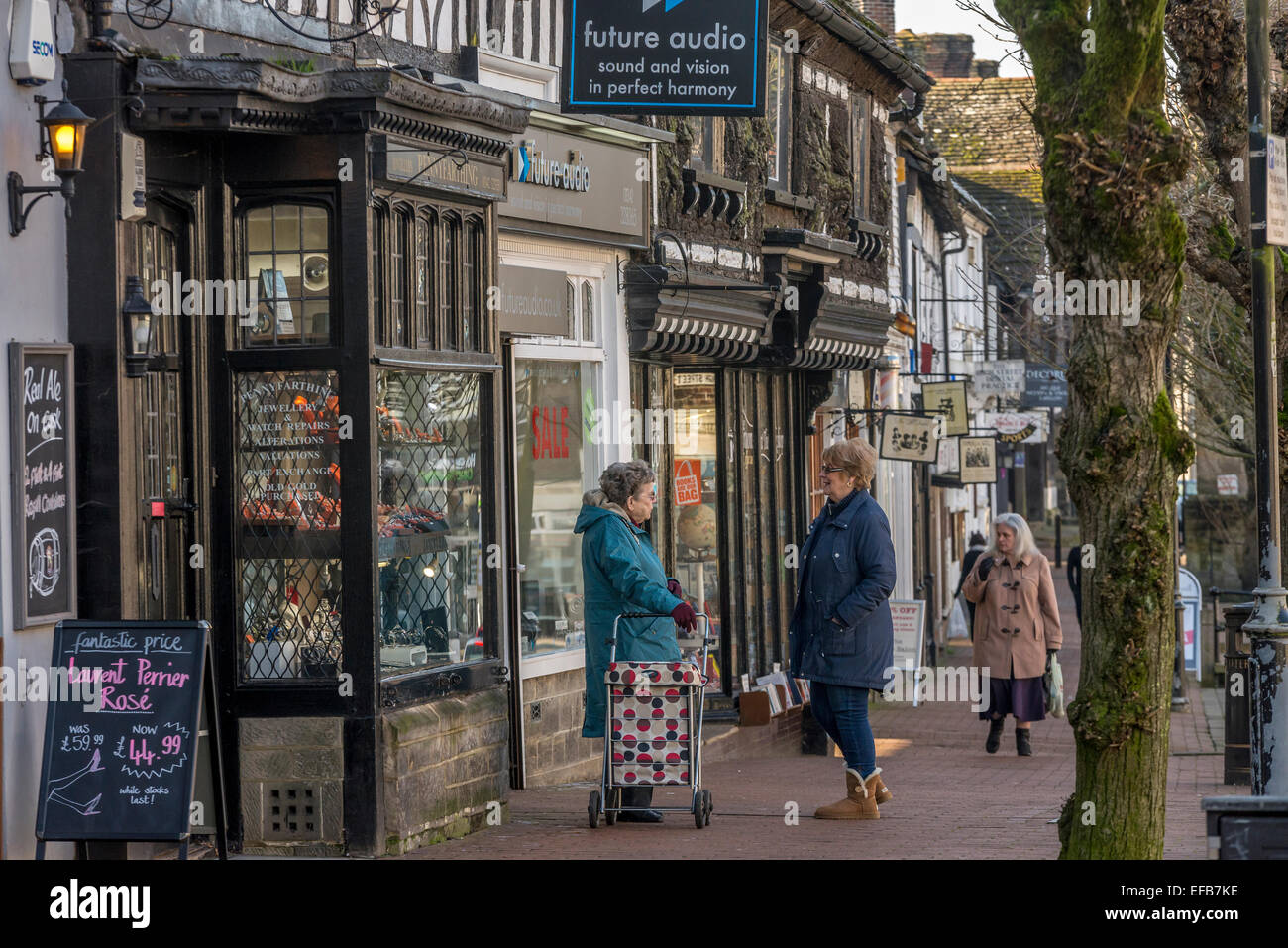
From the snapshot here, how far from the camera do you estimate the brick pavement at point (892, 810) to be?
888 centimetres

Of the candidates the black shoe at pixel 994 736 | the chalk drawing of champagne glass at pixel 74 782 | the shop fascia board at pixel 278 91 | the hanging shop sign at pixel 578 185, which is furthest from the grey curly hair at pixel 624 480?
the black shoe at pixel 994 736

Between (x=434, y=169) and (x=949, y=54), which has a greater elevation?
(x=949, y=54)

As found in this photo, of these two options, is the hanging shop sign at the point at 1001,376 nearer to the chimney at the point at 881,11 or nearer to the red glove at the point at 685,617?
the chimney at the point at 881,11

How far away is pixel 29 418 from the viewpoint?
305 inches

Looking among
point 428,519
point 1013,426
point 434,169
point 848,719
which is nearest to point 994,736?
point 848,719

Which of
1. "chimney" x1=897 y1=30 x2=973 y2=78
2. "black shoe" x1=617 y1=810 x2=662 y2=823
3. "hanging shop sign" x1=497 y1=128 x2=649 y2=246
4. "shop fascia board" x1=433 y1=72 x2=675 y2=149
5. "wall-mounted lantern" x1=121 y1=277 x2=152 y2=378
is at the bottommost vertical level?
"black shoe" x1=617 y1=810 x2=662 y2=823

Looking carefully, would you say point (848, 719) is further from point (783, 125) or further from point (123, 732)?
point (783, 125)

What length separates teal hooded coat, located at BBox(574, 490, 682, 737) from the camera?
962cm

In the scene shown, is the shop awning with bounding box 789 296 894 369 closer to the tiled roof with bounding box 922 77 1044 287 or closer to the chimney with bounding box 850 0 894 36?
the chimney with bounding box 850 0 894 36

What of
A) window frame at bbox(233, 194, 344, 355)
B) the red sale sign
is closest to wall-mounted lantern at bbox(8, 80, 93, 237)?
window frame at bbox(233, 194, 344, 355)

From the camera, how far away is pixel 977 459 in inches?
1014

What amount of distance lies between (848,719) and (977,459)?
16.5 meters

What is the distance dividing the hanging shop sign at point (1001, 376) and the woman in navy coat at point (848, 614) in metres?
21.2

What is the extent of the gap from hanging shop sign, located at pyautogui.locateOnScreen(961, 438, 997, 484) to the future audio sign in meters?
15.7
